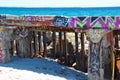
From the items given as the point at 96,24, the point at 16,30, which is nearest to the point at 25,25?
the point at 16,30

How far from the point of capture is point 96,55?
2205 cm

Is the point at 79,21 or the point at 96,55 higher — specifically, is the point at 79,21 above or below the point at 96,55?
above

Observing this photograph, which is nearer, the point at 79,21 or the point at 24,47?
the point at 79,21

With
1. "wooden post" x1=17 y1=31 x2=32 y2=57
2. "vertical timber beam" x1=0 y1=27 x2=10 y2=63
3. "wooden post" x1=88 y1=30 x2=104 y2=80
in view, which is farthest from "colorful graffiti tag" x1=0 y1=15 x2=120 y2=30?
"wooden post" x1=17 y1=31 x2=32 y2=57

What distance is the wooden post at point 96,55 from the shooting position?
21938 millimetres

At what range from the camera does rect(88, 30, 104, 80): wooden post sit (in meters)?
21.9

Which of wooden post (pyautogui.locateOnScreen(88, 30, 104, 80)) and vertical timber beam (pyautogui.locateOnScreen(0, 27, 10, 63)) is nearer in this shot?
wooden post (pyautogui.locateOnScreen(88, 30, 104, 80))

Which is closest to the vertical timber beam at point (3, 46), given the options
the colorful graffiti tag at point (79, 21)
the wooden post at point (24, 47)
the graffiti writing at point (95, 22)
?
the colorful graffiti tag at point (79, 21)

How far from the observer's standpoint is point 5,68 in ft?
76.2

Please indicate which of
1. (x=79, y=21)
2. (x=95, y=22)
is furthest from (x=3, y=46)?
(x=95, y=22)

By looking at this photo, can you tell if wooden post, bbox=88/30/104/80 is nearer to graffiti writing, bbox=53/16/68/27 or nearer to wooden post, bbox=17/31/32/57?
graffiti writing, bbox=53/16/68/27

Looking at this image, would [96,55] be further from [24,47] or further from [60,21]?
[24,47]

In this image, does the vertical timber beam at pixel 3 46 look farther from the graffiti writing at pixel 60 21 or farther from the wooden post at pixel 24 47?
the graffiti writing at pixel 60 21

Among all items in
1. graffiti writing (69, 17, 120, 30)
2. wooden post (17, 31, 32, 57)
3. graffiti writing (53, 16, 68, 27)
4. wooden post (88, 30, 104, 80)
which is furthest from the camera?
wooden post (17, 31, 32, 57)
